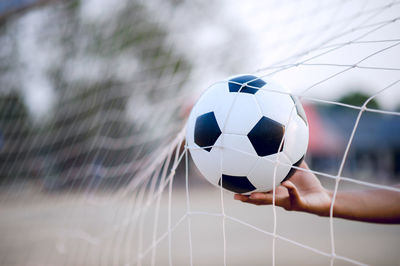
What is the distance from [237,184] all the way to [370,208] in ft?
1.93

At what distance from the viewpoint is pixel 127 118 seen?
5.41 meters

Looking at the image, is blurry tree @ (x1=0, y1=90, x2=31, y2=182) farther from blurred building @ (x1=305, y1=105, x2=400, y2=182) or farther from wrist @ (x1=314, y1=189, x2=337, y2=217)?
blurred building @ (x1=305, y1=105, x2=400, y2=182)

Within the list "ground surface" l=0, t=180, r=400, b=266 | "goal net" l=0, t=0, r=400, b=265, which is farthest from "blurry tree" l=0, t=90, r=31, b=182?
"ground surface" l=0, t=180, r=400, b=266

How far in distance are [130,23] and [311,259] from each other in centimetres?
398

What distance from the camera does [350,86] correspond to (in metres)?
46.5

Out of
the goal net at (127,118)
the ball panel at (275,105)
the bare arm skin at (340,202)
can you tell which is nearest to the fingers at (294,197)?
the bare arm skin at (340,202)

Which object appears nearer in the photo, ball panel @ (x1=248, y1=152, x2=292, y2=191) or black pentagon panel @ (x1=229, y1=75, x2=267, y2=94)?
ball panel @ (x1=248, y1=152, x2=292, y2=191)

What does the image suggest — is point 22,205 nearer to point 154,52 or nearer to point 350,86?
point 154,52

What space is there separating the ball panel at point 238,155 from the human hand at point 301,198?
Result: 0.11 m

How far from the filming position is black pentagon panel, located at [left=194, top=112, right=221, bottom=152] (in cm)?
150

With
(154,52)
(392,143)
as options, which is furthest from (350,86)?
(154,52)

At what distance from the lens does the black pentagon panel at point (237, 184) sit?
1.46 m

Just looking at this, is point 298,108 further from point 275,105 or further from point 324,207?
point 324,207

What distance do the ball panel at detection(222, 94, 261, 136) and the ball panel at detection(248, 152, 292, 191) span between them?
0.47 ft
